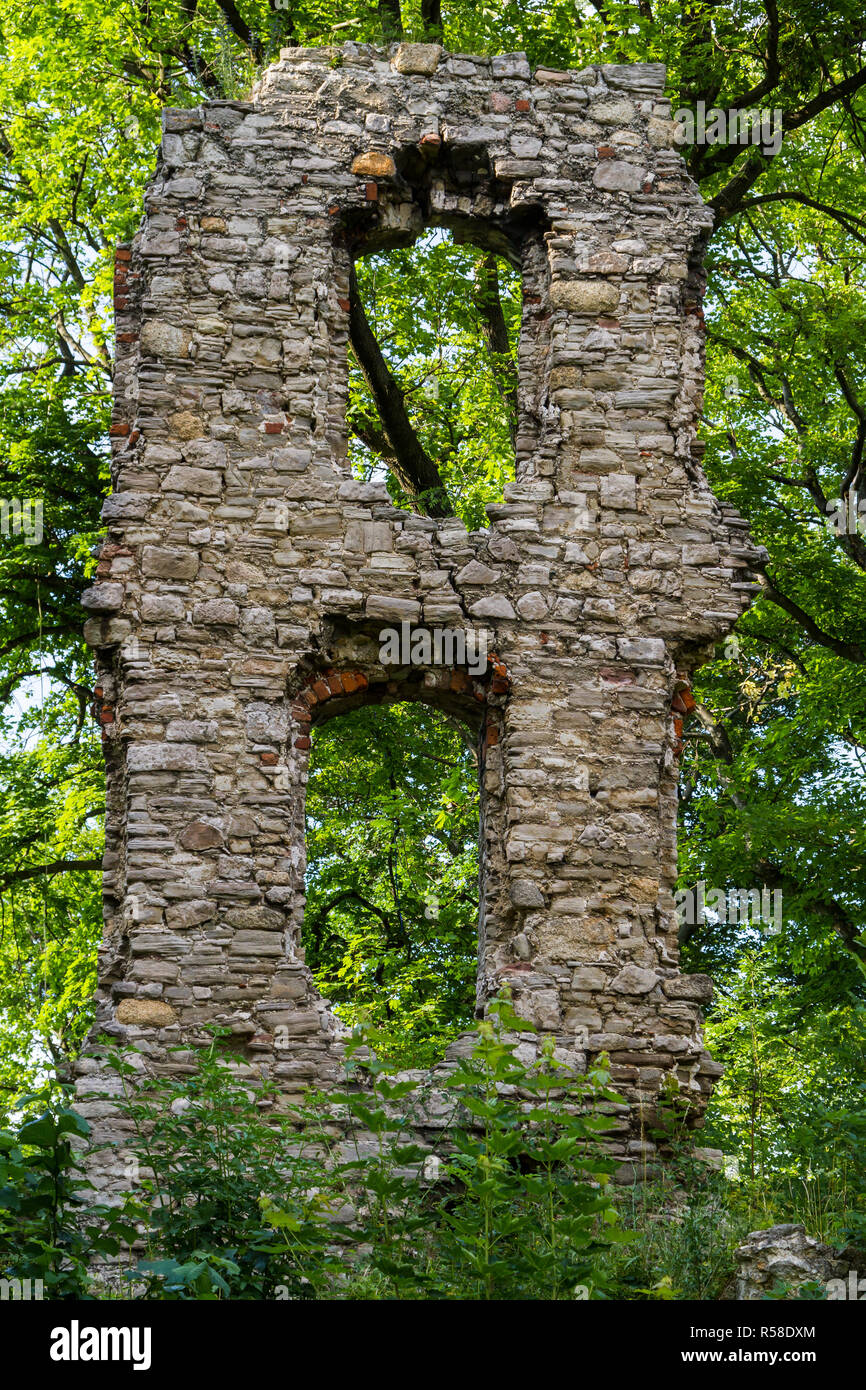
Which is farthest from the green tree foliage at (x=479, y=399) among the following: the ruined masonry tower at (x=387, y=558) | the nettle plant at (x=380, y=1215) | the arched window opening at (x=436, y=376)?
the nettle plant at (x=380, y=1215)

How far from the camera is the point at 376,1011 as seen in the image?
13.6 meters

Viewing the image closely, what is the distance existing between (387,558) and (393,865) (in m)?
6.65

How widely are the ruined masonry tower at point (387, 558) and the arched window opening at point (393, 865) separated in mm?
4856

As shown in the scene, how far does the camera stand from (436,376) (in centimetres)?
1608

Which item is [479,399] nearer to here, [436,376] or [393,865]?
[436,376]

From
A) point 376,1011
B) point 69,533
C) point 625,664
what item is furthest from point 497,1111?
point 69,533

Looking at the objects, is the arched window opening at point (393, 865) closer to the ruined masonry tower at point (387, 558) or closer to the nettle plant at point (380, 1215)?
the ruined masonry tower at point (387, 558)

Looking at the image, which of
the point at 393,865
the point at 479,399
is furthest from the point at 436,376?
the point at 393,865

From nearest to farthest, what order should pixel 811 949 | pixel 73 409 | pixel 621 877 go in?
1. pixel 621 877
2. pixel 811 949
3. pixel 73 409

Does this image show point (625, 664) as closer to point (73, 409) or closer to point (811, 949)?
point (811, 949)

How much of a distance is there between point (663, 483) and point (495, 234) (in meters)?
2.04

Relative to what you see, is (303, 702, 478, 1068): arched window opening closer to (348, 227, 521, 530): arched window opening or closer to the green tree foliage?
the green tree foliage

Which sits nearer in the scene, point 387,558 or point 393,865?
point 387,558

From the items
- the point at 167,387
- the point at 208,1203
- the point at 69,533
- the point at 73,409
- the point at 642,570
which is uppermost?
the point at 73,409
